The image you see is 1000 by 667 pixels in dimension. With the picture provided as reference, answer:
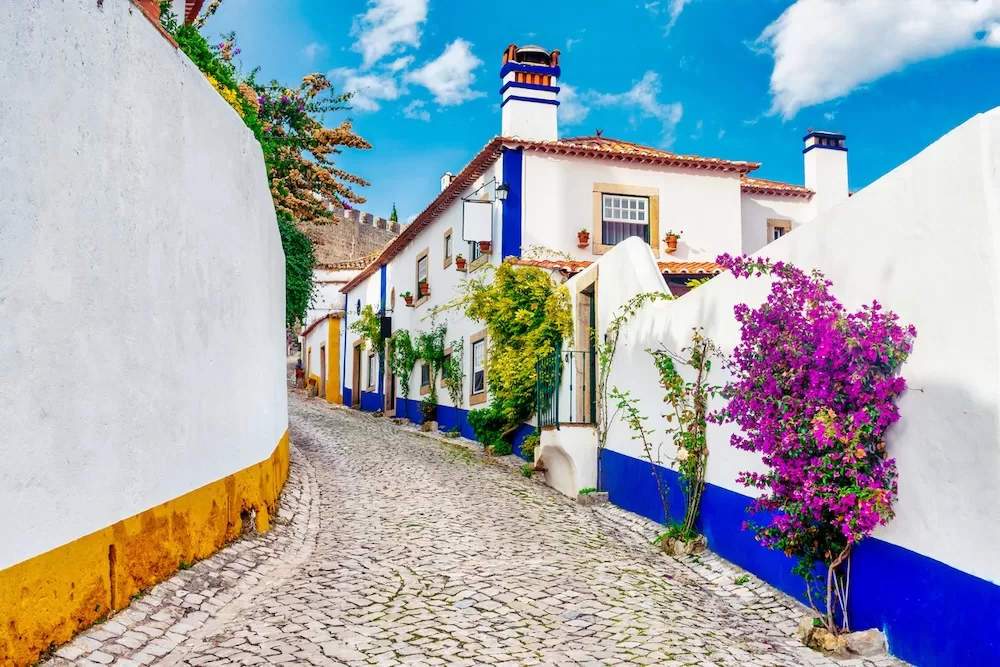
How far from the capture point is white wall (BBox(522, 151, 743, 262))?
50.7 feet

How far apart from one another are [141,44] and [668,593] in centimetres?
518

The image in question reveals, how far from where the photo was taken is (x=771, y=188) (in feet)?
57.9

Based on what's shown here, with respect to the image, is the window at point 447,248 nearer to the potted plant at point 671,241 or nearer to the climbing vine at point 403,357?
the climbing vine at point 403,357

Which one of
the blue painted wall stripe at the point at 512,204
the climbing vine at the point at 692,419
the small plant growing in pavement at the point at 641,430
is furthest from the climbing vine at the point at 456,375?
the climbing vine at the point at 692,419

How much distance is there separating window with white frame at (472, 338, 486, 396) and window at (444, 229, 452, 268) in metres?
2.09


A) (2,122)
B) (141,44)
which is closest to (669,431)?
(141,44)

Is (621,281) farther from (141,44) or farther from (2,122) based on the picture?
(2,122)

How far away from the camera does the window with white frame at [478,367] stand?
1659 cm

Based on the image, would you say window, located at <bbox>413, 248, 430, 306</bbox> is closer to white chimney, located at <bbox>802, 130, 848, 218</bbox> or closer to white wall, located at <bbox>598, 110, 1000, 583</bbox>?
white chimney, located at <bbox>802, 130, 848, 218</bbox>

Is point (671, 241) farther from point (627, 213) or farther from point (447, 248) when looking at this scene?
point (447, 248)

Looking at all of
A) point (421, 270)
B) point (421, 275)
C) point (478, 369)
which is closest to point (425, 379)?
point (421, 275)

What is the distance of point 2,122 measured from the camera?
3727 millimetres

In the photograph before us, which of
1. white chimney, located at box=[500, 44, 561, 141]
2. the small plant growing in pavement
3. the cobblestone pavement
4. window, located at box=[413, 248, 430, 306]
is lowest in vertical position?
the cobblestone pavement

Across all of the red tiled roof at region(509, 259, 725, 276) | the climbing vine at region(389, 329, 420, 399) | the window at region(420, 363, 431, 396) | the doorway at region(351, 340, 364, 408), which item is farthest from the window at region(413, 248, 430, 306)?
the doorway at region(351, 340, 364, 408)
